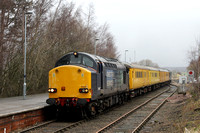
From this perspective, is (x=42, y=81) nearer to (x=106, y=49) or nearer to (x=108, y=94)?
(x=108, y=94)

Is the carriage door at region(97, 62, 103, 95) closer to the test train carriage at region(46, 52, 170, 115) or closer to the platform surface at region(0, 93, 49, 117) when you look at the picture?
the test train carriage at region(46, 52, 170, 115)

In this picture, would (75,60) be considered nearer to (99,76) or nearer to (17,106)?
(99,76)

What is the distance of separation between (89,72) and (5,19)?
11.0 metres

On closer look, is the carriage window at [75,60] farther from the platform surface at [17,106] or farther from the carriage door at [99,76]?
the platform surface at [17,106]

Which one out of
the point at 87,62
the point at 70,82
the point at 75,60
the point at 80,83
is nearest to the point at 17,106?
the point at 70,82

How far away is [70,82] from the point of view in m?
11.8

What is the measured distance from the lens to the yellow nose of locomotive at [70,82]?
11523 mm

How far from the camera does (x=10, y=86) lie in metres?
20.3

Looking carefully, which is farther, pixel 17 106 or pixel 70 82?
pixel 17 106

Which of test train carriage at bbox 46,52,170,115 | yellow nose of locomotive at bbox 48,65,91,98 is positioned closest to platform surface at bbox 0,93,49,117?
test train carriage at bbox 46,52,170,115

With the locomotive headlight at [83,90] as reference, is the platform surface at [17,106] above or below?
below

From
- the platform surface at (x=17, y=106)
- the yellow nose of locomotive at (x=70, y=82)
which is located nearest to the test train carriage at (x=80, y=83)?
the yellow nose of locomotive at (x=70, y=82)

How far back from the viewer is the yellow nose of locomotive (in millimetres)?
11523

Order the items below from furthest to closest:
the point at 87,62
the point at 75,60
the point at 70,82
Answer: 1. the point at 75,60
2. the point at 87,62
3. the point at 70,82
